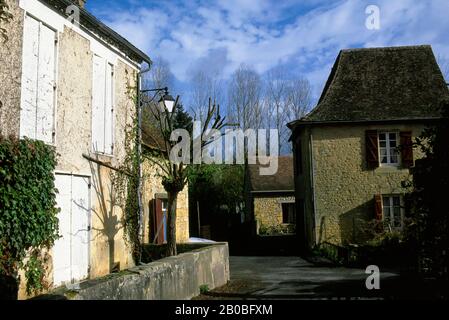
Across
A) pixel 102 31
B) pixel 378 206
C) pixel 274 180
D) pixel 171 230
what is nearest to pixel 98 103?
pixel 102 31

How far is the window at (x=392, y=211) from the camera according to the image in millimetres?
17844

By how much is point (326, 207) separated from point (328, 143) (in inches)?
102

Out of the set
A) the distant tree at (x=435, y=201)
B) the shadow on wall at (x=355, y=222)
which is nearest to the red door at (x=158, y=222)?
the shadow on wall at (x=355, y=222)

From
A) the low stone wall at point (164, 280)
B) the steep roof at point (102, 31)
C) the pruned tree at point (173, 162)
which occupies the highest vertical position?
the steep roof at point (102, 31)

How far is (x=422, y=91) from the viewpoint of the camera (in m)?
19.2

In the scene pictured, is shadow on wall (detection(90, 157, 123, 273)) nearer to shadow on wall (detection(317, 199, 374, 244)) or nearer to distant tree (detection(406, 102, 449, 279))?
distant tree (detection(406, 102, 449, 279))

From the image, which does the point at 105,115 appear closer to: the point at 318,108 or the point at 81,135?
the point at 81,135

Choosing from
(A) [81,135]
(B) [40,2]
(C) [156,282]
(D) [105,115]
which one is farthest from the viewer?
(D) [105,115]

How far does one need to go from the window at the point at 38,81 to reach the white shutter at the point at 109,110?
2.02 m

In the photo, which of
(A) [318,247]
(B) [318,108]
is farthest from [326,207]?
(B) [318,108]

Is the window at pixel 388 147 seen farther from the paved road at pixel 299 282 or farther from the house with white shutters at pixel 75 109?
the house with white shutters at pixel 75 109

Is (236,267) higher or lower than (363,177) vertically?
lower

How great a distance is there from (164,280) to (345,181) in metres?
12.5

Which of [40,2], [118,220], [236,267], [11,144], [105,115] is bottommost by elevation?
[236,267]
